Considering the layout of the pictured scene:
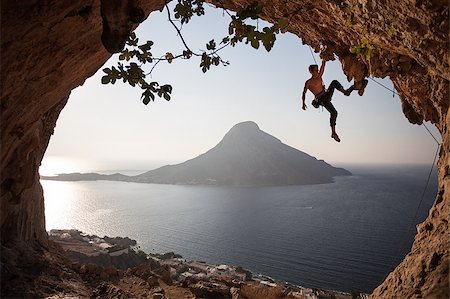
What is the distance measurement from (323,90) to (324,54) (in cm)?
137

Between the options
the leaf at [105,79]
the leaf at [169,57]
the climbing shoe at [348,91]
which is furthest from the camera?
the climbing shoe at [348,91]

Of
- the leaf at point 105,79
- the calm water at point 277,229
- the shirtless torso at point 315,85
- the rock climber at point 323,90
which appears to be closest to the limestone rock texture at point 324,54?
the leaf at point 105,79

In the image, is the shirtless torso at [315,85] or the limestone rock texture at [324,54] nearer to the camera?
the limestone rock texture at [324,54]

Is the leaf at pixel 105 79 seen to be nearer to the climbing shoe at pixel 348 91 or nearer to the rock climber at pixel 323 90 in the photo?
the rock climber at pixel 323 90

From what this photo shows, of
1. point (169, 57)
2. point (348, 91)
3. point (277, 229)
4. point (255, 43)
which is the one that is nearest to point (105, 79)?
point (169, 57)

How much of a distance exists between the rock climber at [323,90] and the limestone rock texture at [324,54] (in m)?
0.56

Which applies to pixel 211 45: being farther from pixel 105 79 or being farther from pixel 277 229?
pixel 277 229

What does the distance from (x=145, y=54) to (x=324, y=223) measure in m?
90.1

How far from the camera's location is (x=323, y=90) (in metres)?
8.05

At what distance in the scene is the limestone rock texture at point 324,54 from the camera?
11.4 feet

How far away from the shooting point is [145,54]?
314 cm

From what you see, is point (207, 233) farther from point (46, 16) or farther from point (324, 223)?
point (46, 16)

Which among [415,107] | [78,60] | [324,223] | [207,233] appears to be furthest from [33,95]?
[324,223]

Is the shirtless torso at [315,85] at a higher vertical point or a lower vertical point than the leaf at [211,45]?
A: higher
